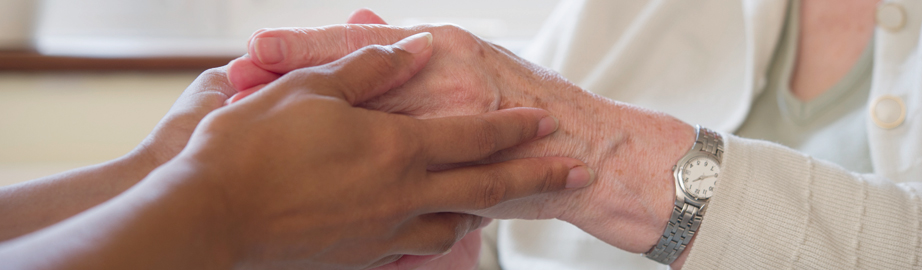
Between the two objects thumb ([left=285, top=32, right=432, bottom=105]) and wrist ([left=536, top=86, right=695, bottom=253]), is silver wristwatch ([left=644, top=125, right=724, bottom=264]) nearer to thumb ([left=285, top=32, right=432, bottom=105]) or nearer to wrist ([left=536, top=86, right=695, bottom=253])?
wrist ([left=536, top=86, right=695, bottom=253])

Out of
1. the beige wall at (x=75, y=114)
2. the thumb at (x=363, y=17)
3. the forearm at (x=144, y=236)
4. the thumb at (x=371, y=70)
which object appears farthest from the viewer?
the beige wall at (x=75, y=114)

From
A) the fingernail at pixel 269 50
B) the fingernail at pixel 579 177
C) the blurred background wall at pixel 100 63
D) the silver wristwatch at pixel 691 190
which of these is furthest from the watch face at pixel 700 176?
the blurred background wall at pixel 100 63

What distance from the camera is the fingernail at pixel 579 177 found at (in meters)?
0.58

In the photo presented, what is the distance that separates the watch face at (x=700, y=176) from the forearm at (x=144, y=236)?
0.50 m

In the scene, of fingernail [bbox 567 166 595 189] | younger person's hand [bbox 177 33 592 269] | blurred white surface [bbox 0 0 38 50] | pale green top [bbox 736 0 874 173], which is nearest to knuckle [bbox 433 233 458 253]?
younger person's hand [bbox 177 33 592 269]

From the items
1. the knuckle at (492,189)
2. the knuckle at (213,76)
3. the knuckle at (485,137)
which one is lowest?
the knuckle at (492,189)

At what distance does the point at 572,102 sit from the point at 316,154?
35 cm

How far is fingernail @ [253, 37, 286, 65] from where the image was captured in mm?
505

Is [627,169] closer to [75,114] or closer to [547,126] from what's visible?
[547,126]

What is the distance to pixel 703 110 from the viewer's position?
0.89 metres

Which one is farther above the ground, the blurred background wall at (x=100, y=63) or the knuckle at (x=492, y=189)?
the knuckle at (x=492, y=189)

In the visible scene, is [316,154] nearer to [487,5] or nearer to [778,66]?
[778,66]

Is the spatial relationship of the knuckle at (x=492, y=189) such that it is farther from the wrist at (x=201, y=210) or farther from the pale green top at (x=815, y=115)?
the pale green top at (x=815, y=115)

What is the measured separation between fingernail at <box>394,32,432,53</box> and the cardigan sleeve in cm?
38
